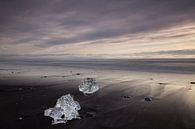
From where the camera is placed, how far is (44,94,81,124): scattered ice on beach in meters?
10.7

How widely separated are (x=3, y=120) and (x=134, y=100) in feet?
26.2

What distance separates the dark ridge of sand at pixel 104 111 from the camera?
9.76 m

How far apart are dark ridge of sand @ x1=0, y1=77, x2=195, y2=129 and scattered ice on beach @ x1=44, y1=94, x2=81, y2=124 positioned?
0.30m

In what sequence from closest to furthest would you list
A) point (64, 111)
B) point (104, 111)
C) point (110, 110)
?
point (64, 111)
point (104, 111)
point (110, 110)

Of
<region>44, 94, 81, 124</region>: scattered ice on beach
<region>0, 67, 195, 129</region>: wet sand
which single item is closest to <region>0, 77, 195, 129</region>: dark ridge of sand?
<region>0, 67, 195, 129</region>: wet sand

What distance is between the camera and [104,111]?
39.5ft

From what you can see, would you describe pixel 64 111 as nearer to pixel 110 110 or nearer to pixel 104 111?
pixel 104 111

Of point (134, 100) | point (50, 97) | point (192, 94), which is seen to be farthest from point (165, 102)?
point (50, 97)

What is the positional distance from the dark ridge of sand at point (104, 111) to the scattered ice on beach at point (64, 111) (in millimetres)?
298

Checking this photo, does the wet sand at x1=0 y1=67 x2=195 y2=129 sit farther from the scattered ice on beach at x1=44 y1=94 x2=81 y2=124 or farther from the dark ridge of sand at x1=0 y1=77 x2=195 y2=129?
the scattered ice on beach at x1=44 y1=94 x2=81 y2=124

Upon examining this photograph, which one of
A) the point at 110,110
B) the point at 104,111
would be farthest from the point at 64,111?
the point at 110,110

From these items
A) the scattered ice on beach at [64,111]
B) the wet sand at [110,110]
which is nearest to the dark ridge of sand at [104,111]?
the wet sand at [110,110]

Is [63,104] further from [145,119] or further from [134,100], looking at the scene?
[134,100]

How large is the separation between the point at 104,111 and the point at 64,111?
86.8 inches
